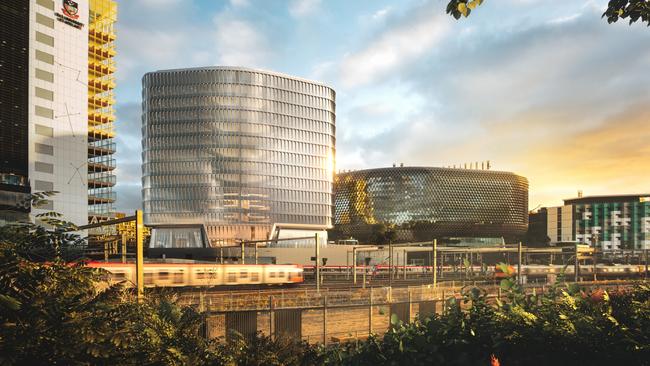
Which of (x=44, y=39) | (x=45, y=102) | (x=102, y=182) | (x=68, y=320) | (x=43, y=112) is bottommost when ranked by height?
(x=68, y=320)

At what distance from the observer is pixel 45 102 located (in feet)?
271

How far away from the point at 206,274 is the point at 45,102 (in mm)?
51645

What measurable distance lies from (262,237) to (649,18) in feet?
373

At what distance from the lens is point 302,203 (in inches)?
4956

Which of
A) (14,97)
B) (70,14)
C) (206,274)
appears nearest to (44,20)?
(70,14)

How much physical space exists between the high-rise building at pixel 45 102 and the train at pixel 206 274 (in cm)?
3819

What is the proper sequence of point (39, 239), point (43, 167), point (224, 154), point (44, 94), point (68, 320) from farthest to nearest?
point (224, 154), point (44, 94), point (43, 167), point (39, 239), point (68, 320)

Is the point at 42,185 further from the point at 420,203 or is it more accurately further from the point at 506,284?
the point at 420,203

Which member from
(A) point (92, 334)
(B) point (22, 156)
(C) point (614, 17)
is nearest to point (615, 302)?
(C) point (614, 17)

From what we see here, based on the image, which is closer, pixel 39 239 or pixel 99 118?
pixel 39 239

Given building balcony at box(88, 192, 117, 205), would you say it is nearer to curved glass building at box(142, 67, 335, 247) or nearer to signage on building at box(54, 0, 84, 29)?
curved glass building at box(142, 67, 335, 247)

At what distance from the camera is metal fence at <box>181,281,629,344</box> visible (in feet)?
102

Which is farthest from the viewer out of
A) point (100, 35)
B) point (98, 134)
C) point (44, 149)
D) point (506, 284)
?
point (100, 35)

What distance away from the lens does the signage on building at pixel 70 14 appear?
279ft
